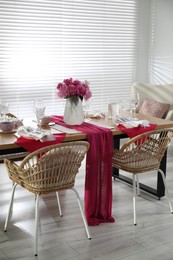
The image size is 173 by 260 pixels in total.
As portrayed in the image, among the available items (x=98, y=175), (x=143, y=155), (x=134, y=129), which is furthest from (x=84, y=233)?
(x=134, y=129)

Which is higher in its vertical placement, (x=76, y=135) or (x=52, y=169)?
(x=76, y=135)

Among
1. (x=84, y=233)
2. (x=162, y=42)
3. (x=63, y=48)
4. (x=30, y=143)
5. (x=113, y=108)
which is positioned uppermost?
(x=162, y=42)


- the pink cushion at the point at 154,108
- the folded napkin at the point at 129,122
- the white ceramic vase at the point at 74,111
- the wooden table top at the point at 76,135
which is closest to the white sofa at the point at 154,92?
the pink cushion at the point at 154,108

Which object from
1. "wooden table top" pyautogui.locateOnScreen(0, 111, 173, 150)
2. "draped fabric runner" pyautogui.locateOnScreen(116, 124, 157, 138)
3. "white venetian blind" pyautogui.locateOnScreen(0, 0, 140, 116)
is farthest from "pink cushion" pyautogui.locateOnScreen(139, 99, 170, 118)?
"draped fabric runner" pyautogui.locateOnScreen(116, 124, 157, 138)

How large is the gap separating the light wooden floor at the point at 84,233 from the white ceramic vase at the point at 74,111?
0.74 meters

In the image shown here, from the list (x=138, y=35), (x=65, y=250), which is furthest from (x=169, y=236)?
(x=138, y=35)

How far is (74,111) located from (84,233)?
935mm

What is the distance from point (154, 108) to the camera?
196 inches

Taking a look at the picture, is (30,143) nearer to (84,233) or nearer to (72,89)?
(72,89)

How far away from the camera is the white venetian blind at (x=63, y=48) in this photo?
15.9 feet

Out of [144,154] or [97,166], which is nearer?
[97,166]

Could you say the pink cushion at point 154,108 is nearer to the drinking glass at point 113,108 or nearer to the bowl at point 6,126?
the drinking glass at point 113,108

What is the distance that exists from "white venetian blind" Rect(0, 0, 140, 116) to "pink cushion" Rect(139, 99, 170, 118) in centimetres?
84

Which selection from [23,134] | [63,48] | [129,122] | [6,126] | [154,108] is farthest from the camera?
[63,48]
